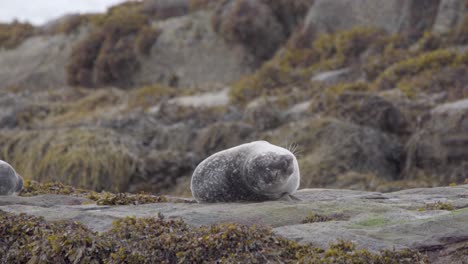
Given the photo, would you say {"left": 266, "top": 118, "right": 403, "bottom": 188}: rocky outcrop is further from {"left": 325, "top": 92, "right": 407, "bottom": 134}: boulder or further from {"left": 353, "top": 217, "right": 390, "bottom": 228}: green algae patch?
{"left": 353, "top": 217, "right": 390, "bottom": 228}: green algae patch

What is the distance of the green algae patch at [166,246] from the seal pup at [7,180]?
5.28 feet

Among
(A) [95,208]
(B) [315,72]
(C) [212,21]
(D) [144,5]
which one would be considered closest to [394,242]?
(A) [95,208]

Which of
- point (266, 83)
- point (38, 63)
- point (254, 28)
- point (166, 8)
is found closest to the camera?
point (266, 83)

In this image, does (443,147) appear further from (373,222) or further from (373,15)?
(373,15)

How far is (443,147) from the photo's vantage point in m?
13.1

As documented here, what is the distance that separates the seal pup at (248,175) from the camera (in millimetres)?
6703

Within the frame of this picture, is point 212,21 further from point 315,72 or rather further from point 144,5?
point 315,72

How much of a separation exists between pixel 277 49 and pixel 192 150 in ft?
31.9

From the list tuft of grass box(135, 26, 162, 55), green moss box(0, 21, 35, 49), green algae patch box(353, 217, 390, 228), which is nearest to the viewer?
green algae patch box(353, 217, 390, 228)

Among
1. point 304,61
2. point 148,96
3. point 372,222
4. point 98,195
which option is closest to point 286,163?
point 372,222

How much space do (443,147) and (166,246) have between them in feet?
28.5

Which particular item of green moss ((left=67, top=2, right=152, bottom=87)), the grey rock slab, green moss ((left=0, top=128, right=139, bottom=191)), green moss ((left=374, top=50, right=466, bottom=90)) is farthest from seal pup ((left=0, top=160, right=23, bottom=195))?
green moss ((left=67, top=2, right=152, bottom=87))

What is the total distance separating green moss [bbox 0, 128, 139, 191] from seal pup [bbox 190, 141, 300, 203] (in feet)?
24.7

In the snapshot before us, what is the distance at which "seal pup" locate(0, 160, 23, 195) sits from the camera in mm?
7637
